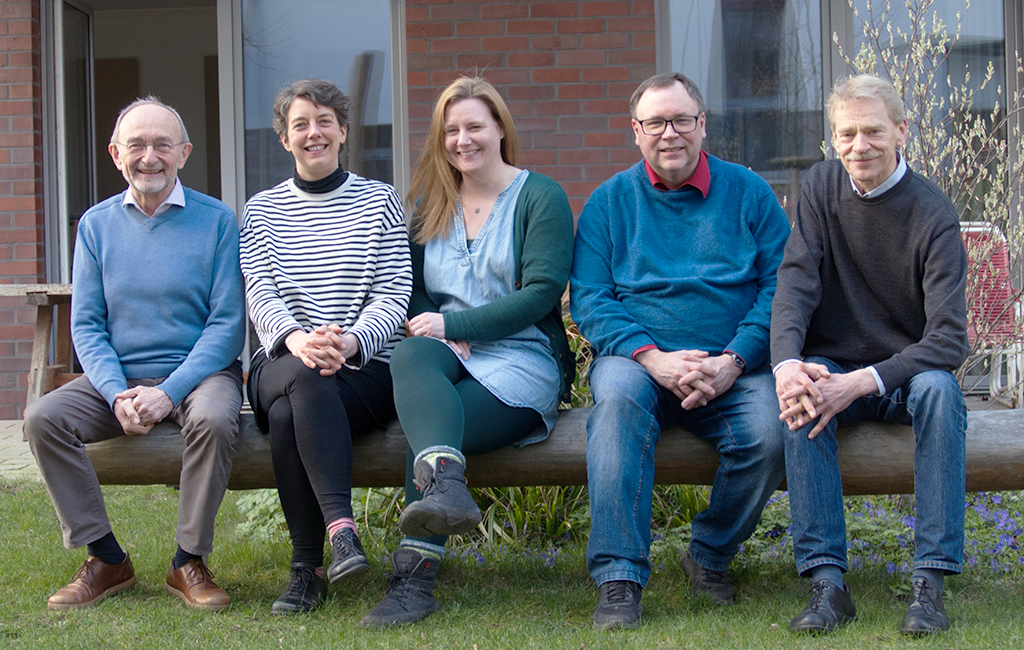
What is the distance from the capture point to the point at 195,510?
2688 millimetres

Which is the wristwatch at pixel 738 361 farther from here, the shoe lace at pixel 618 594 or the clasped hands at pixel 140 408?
the clasped hands at pixel 140 408

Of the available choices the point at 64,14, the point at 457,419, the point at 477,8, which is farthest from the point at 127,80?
the point at 457,419

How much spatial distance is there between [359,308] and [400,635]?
1.02 m

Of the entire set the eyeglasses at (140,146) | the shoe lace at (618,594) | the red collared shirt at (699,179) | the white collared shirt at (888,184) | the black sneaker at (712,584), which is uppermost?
the eyeglasses at (140,146)

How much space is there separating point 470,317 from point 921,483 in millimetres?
1337

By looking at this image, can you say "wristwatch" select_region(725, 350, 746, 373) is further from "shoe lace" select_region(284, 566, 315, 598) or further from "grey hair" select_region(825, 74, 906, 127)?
"shoe lace" select_region(284, 566, 315, 598)

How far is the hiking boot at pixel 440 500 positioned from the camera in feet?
7.61

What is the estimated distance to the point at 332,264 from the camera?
116 inches

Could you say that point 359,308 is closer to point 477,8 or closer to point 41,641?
point 41,641

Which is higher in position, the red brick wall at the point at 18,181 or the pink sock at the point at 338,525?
the red brick wall at the point at 18,181

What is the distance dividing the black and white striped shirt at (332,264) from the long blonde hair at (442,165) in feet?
0.33

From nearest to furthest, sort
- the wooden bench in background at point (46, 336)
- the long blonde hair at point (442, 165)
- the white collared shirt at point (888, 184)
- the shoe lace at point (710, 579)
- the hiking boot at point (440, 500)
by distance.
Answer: the hiking boot at point (440, 500)
the white collared shirt at point (888, 184)
the shoe lace at point (710, 579)
the long blonde hair at point (442, 165)
the wooden bench in background at point (46, 336)

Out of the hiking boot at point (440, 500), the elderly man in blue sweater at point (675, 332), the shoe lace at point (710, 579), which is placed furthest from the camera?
the shoe lace at point (710, 579)

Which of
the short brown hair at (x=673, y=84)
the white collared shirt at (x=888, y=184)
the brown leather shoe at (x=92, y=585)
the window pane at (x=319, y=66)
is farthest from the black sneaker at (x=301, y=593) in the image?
the window pane at (x=319, y=66)
